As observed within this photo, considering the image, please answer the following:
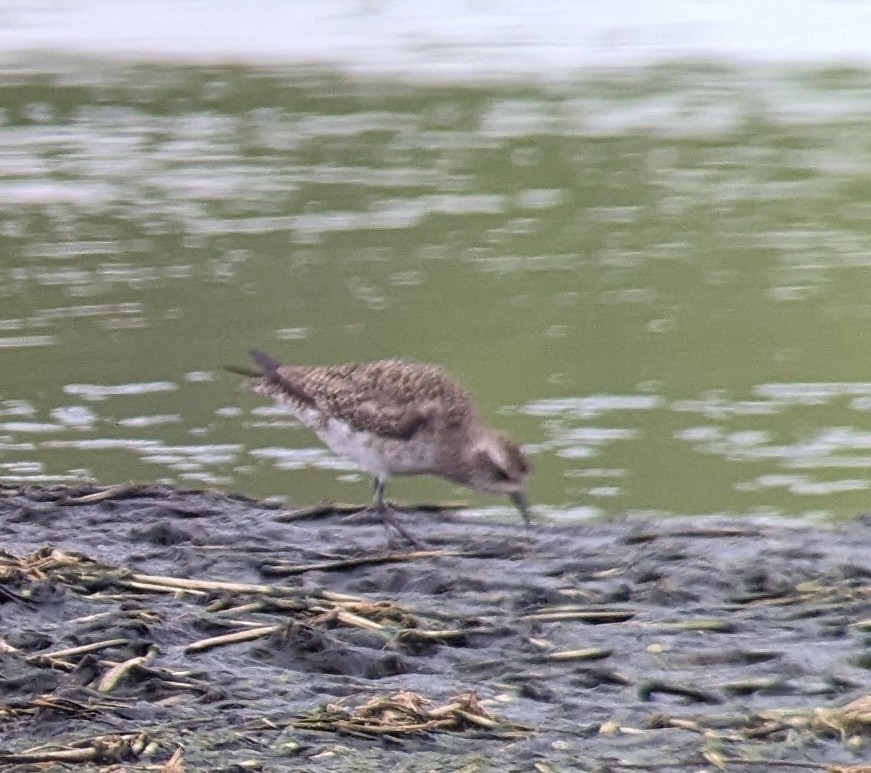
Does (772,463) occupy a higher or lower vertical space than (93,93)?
lower

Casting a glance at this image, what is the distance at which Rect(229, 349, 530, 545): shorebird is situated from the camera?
29.0 ft

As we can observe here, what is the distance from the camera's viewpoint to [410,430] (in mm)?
8828

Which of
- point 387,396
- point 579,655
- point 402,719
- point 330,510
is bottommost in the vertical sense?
point 330,510

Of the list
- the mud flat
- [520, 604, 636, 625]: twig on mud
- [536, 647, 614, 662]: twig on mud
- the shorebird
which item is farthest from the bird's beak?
[536, 647, 614, 662]: twig on mud

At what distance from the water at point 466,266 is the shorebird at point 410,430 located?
117 cm

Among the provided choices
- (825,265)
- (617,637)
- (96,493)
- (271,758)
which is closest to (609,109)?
(825,265)

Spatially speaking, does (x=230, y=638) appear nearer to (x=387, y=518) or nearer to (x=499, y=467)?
(x=387, y=518)

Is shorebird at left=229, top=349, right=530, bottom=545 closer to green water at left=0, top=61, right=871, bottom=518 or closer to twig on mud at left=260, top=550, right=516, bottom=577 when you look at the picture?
twig on mud at left=260, top=550, right=516, bottom=577

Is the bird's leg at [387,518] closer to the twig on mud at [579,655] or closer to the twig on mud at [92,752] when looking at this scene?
the twig on mud at [579,655]

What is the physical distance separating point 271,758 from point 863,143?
15.3 metres

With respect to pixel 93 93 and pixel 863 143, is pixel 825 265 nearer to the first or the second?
pixel 863 143

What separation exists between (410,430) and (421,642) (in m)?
2.13

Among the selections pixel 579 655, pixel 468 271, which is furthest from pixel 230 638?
pixel 468 271

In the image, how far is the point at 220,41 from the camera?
25531 mm
